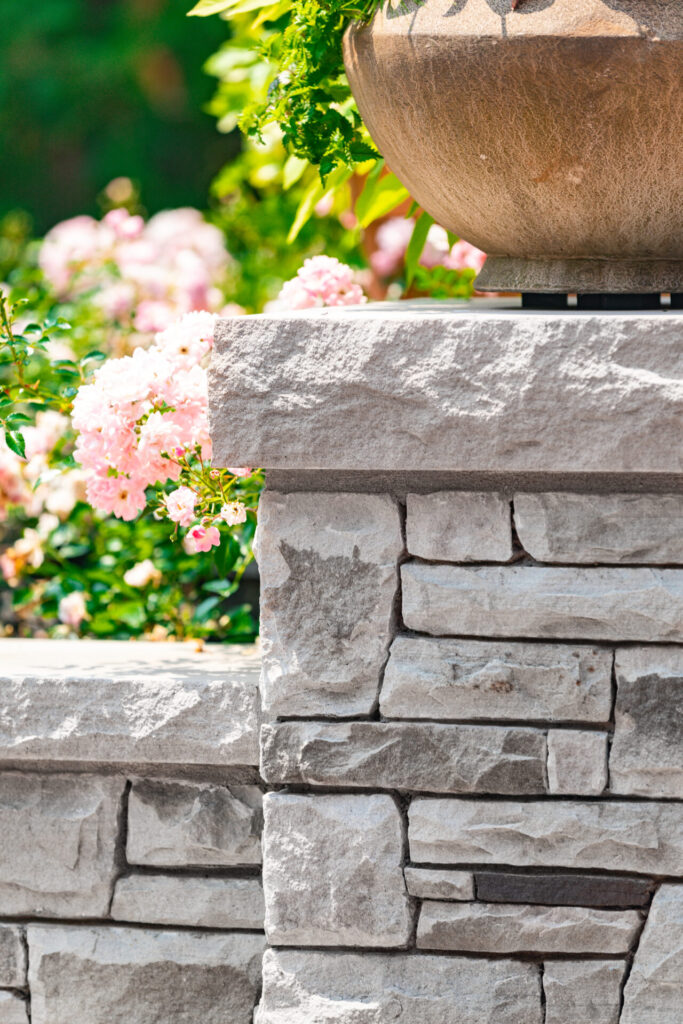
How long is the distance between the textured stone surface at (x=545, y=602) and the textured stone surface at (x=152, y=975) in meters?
0.52

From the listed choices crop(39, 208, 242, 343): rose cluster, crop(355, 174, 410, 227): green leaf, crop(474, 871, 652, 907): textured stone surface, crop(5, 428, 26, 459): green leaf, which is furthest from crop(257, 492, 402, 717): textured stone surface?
crop(39, 208, 242, 343): rose cluster

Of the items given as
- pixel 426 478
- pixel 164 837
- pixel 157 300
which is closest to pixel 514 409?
pixel 426 478

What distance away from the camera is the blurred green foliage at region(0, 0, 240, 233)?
7453 mm

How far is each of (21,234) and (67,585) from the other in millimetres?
2813

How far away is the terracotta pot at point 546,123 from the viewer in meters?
1.18

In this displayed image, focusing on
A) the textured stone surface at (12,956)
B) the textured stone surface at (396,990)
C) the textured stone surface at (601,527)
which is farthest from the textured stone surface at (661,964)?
the textured stone surface at (12,956)

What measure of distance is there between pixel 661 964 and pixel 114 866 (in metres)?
0.66

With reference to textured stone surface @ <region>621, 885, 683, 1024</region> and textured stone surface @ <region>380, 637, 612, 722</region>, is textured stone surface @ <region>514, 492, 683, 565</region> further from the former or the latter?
textured stone surface @ <region>621, 885, 683, 1024</region>

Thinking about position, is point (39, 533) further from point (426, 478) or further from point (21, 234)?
point (21, 234)

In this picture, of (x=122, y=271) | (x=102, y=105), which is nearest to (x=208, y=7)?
(x=122, y=271)

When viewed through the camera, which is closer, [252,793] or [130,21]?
[252,793]

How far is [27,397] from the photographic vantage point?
1760 millimetres

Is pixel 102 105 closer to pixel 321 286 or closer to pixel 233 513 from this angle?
pixel 321 286

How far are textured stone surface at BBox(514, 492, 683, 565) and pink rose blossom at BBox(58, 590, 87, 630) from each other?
1065mm
